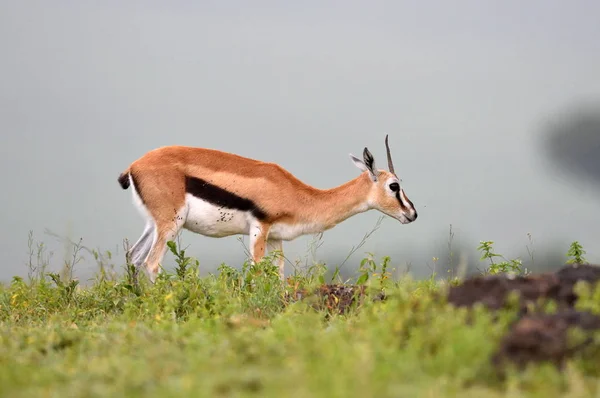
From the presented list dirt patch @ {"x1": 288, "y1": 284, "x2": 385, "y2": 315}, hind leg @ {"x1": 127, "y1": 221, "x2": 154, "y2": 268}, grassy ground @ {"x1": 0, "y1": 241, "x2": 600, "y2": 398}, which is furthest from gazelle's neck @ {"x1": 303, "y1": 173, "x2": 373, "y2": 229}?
grassy ground @ {"x1": 0, "y1": 241, "x2": 600, "y2": 398}

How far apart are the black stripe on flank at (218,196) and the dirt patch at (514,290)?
6.01m

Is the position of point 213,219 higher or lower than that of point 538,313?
higher

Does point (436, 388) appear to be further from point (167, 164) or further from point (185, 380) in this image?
point (167, 164)

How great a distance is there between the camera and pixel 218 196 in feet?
35.1

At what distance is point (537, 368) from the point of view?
3.78 m

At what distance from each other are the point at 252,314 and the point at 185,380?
3.39 meters

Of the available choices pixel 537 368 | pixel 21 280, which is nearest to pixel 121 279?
pixel 21 280

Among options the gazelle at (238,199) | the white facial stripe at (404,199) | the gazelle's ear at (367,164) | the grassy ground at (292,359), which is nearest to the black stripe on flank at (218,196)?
the gazelle at (238,199)

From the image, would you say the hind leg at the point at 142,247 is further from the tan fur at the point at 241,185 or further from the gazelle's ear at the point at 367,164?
the gazelle's ear at the point at 367,164

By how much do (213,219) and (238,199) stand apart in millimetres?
450

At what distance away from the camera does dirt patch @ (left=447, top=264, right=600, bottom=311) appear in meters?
4.72

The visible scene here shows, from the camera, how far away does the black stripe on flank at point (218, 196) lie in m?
10.6

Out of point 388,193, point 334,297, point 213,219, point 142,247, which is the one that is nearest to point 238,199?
point 213,219

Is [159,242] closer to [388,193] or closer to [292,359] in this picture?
[388,193]
